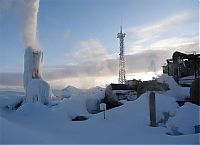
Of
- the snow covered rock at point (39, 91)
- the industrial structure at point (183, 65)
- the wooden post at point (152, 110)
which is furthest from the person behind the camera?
the industrial structure at point (183, 65)

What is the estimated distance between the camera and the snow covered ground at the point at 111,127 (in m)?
13.2

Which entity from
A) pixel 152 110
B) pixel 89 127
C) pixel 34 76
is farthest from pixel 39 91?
pixel 152 110

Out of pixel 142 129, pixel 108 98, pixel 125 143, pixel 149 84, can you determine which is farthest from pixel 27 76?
pixel 125 143

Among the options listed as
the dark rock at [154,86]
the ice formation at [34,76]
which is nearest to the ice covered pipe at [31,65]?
the ice formation at [34,76]

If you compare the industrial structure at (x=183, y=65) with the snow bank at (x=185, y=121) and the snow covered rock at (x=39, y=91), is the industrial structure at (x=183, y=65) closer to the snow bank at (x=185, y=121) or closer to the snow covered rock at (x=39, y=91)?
the snow covered rock at (x=39, y=91)

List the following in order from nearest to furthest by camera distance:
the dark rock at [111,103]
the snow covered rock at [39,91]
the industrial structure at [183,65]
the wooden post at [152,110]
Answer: the wooden post at [152,110]
the snow covered rock at [39,91]
the dark rock at [111,103]
the industrial structure at [183,65]

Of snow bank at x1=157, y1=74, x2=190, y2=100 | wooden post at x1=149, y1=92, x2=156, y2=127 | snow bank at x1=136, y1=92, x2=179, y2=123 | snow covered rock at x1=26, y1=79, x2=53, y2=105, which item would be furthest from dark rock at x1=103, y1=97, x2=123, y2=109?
wooden post at x1=149, y1=92, x2=156, y2=127

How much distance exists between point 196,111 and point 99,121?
577 centimetres

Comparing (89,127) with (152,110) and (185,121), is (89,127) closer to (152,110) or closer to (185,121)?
(152,110)

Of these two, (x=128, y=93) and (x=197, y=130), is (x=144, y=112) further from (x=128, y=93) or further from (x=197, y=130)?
(x=128, y=93)

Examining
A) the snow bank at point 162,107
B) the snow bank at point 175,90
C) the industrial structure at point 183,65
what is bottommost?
the snow bank at point 162,107

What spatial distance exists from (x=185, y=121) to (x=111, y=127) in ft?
13.5

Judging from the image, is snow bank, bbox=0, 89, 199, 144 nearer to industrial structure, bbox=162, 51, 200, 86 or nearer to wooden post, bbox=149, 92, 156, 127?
wooden post, bbox=149, 92, 156, 127

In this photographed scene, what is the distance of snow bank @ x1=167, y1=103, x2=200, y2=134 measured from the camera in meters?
16.4
